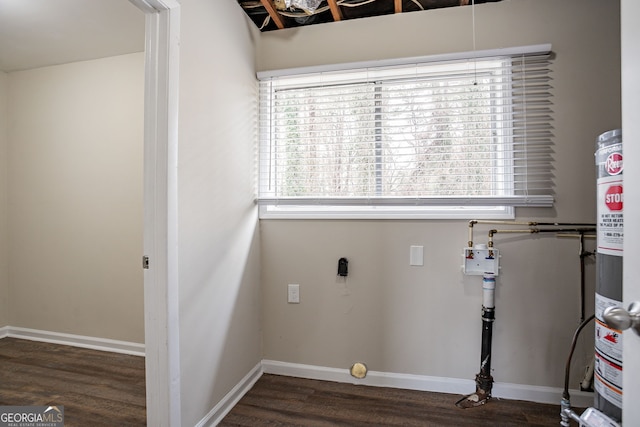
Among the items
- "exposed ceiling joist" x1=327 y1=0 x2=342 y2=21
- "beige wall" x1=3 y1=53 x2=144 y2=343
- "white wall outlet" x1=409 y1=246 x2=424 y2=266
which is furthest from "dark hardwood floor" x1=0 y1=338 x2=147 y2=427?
"exposed ceiling joist" x1=327 y1=0 x2=342 y2=21

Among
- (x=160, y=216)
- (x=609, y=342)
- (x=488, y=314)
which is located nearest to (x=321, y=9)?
(x=160, y=216)

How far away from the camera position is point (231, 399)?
2.05 metres

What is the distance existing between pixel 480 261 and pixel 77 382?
283 cm

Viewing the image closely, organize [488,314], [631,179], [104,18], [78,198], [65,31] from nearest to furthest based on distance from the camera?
1. [631,179]
2. [488,314]
3. [104,18]
4. [65,31]
5. [78,198]

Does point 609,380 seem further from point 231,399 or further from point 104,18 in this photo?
point 104,18

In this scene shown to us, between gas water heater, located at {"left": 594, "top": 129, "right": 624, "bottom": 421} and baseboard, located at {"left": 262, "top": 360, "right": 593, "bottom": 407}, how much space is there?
2.50 feet

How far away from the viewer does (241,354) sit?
7.25 feet

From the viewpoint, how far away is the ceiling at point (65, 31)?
7.23 feet

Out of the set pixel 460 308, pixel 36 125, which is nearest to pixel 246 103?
pixel 460 308

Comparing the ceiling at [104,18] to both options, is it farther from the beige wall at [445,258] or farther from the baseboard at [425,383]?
the baseboard at [425,383]

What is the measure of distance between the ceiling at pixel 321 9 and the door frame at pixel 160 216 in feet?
2.74

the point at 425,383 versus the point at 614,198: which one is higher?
the point at 614,198

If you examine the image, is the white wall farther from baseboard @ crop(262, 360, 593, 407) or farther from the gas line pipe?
the gas line pipe

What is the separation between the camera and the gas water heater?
1.28 metres
